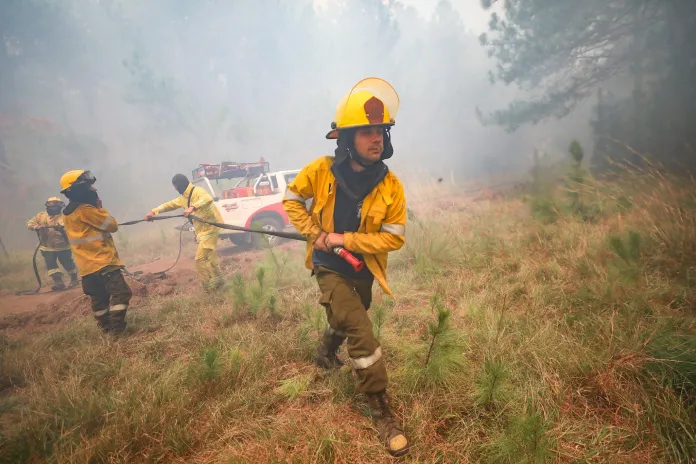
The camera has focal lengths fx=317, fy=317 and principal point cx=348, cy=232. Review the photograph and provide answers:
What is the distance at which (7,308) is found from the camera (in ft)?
19.3

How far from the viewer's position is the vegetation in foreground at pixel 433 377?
5.42 ft

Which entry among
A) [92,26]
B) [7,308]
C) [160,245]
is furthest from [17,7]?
[7,308]

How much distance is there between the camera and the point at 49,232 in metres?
7.16

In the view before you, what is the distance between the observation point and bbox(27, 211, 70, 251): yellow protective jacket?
7.06 meters

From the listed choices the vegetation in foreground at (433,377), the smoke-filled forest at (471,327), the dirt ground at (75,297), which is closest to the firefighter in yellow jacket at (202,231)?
the smoke-filled forest at (471,327)

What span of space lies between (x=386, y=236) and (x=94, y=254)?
383 centimetres

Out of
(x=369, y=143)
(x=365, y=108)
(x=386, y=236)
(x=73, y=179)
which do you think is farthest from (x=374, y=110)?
(x=73, y=179)

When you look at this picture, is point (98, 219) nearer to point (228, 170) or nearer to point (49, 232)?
point (49, 232)

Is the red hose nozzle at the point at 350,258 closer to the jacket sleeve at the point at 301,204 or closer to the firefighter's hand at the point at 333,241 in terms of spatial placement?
the firefighter's hand at the point at 333,241

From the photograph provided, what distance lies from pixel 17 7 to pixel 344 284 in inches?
1767

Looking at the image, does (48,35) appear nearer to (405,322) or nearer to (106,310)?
(106,310)

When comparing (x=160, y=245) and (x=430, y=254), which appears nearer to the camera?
(x=430, y=254)

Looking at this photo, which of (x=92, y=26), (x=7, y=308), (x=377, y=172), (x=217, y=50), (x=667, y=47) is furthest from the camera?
(x=217, y=50)

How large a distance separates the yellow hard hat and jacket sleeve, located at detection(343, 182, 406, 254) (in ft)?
1.43
